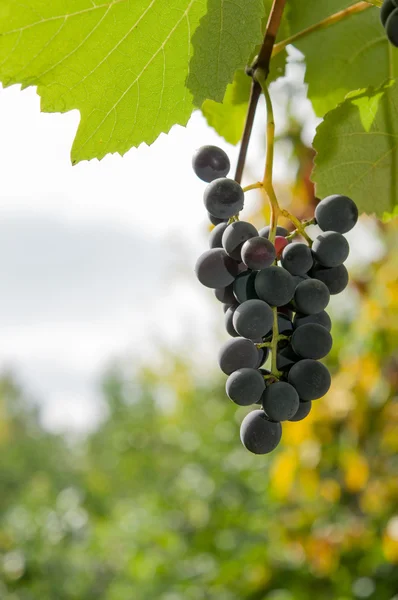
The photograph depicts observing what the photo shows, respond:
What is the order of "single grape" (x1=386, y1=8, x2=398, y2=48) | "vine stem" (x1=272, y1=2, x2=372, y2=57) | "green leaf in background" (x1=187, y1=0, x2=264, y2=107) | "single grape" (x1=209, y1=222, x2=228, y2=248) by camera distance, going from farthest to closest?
"vine stem" (x1=272, y1=2, x2=372, y2=57) < "single grape" (x1=209, y1=222, x2=228, y2=248) < "green leaf in background" (x1=187, y1=0, x2=264, y2=107) < "single grape" (x1=386, y1=8, x2=398, y2=48)

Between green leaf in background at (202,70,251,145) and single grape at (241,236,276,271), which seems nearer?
single grape at (241,236,276,271)

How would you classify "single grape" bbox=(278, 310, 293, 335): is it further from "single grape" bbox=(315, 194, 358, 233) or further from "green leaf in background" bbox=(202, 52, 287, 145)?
"green leaf in background" bbox=(202, 52, 287, 145)

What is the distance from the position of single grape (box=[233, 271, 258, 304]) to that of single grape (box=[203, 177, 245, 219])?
0.24 ft

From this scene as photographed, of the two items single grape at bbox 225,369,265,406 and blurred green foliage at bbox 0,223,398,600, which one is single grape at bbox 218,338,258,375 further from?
blurred green foliage at bbox 0,223,398,600

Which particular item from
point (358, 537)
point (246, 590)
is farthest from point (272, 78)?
point (246, 590)

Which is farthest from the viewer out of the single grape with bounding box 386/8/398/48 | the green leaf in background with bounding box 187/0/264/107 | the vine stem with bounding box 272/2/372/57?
the vine stem with bounding box 272/2/372/57

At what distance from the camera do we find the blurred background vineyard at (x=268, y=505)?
2990 mm

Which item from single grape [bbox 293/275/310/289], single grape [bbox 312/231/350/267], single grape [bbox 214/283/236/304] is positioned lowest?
single grape [bbox 293/275/310/289]

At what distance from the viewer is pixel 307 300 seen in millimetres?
692

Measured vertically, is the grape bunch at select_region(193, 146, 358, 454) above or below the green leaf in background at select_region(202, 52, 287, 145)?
below

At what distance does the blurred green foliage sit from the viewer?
3.03m

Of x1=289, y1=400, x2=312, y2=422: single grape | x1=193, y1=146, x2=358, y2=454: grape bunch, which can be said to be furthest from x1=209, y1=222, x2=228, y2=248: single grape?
x1=289, y1=400, x2=312, y2=422: single grape

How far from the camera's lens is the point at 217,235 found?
2.48 ft

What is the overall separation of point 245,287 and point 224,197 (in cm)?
10
